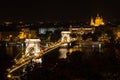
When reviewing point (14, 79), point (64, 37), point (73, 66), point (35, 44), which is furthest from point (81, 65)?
point (64, 37)

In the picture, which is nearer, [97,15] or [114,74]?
[114,74]

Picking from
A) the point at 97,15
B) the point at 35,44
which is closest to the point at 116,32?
the point at 97,15

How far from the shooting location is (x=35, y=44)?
18.0m

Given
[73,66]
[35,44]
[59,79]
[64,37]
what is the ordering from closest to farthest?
[59,79] < [73,66] < [35,44] < [64,37]

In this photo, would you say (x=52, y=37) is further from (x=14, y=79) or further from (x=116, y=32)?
(x=14, y=79)

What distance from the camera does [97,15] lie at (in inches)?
1975

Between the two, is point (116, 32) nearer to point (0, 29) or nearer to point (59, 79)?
point (0, 29)

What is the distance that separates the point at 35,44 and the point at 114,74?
6968 millimetres

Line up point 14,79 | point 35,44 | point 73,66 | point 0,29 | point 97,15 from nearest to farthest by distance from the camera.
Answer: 1. point 14,79
2. point 73,66
3. point 35,44
4. point 0,29
5. point 97,15

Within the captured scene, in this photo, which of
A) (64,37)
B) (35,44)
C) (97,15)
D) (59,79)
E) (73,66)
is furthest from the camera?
(97,15)

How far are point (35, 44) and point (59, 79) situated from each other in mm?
7758

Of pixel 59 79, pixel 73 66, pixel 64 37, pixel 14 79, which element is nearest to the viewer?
pixel 59 79

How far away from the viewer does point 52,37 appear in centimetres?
3531

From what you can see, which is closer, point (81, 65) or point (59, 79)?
point (59, 79)
